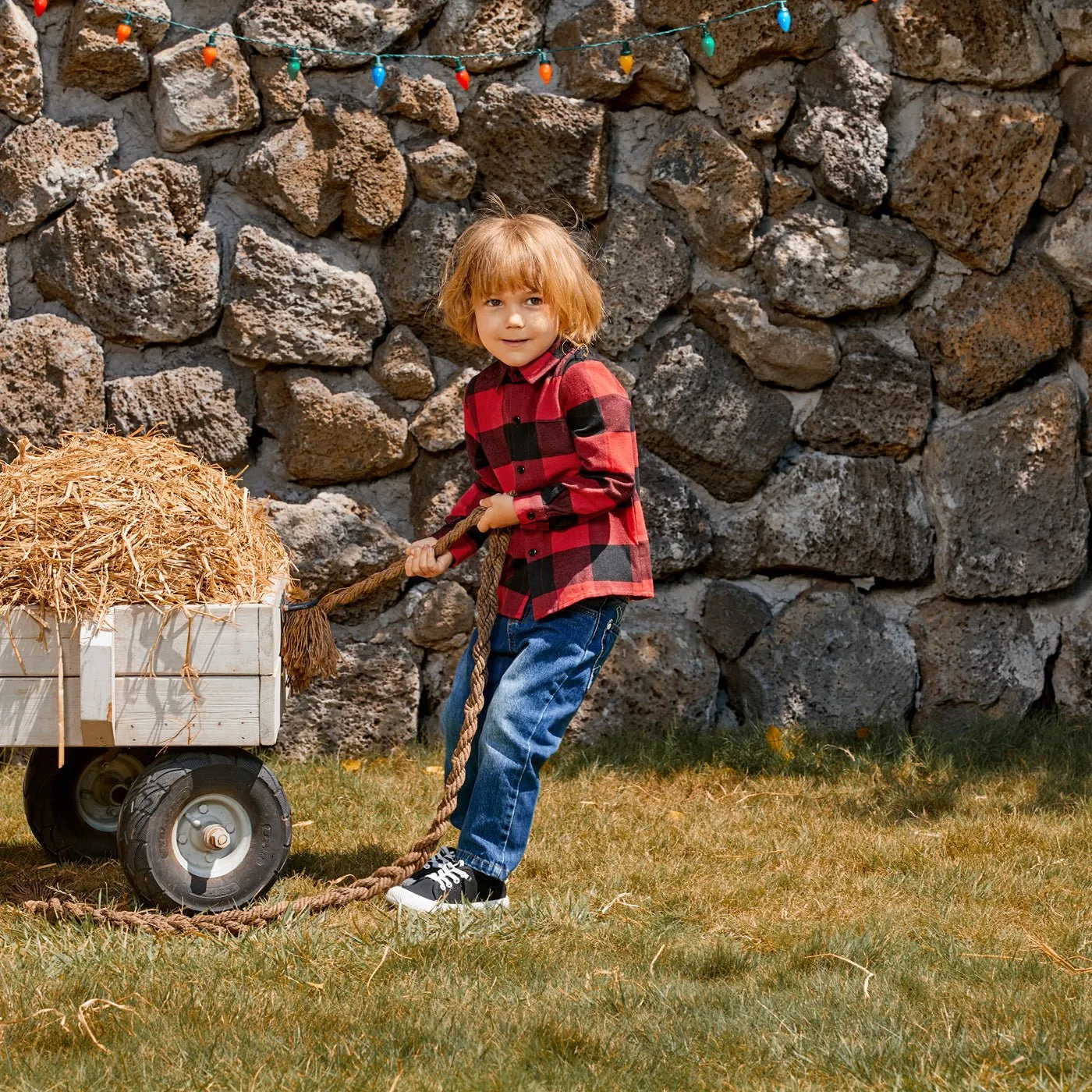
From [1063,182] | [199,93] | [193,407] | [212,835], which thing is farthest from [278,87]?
[1063,182]

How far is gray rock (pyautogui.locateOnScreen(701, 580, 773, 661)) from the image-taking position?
3828 mm

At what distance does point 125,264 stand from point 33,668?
149 centimetres

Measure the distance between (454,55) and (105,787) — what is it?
84.2 inches

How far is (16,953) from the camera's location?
2.34 metres

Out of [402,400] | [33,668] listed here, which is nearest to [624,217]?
[402,400]

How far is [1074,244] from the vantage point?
12.2 feet

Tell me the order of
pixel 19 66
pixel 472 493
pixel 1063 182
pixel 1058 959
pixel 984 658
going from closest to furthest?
pixel 1058 959 < pixel 472 493 < pixel 19 66 < pixel 1063 182 < pixel 984 658

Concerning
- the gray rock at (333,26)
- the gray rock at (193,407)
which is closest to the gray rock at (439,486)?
the gray rock at (193,407)

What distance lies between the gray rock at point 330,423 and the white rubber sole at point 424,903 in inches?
57.1

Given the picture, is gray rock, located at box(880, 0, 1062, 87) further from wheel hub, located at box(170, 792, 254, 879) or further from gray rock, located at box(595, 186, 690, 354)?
wheel hub, located at box(170, 792, 254, 879)

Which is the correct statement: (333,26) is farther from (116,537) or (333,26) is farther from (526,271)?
(116,537)

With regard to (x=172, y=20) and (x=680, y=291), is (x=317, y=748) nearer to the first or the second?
(x=680, y=291)

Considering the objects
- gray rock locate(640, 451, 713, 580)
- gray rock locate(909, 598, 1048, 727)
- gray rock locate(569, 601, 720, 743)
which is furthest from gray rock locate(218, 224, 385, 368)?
gray rock locate(909, 598, 1048, 727)

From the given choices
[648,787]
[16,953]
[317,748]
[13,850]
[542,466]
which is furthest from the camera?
[317,748]
